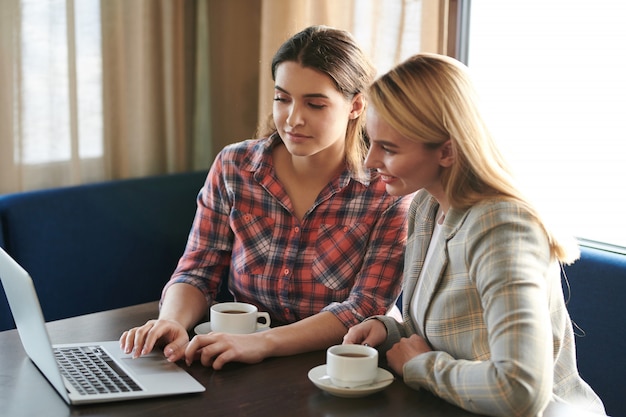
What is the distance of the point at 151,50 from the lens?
2701 mm

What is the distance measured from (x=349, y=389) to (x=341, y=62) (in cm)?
80

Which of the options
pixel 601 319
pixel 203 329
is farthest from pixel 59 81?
pixel 601 319

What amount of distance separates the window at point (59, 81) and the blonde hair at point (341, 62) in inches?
36.0

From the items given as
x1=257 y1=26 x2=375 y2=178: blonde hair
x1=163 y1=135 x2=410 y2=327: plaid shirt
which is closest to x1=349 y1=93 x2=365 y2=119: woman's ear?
x1=257 y1=26 x2=375 y2=178: blonde hair

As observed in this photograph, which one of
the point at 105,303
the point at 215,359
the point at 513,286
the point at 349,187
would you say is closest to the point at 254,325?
the point at 215,359

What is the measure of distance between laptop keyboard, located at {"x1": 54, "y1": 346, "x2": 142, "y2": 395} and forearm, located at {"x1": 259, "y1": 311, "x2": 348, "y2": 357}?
273mm

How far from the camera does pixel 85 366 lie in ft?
4.59

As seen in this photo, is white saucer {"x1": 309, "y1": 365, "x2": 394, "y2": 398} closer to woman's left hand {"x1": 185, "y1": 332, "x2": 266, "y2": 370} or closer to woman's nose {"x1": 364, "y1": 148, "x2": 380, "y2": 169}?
woman's left hand {"x1": 185, "y1": 332, "x2": 266, "y2": 370}

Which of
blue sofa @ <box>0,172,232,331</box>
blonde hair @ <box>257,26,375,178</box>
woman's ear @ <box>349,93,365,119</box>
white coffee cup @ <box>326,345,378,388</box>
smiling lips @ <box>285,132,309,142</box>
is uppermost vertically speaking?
blonde hair @ <box>257,26,375,178</box>

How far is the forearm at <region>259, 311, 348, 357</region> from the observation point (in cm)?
150

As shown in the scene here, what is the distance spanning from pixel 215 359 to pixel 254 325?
0.16m

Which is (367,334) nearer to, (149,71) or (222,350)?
(222,350)

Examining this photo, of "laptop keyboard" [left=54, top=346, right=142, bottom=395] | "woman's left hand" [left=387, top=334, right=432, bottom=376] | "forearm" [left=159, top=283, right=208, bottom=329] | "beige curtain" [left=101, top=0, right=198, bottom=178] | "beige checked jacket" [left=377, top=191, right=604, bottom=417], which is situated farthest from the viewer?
"beige curtain" [left=101, top=0, right=198, bottom=178]

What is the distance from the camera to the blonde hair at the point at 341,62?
1.76 meters
